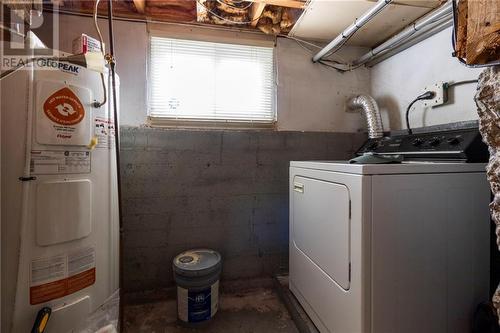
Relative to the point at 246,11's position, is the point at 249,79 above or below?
below

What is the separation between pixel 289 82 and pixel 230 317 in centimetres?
190

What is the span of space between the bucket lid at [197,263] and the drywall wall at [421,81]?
181 cm

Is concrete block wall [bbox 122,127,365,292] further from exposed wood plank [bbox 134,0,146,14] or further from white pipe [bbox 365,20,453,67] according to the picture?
exposed wood plank [bbox 134,0,146,14]

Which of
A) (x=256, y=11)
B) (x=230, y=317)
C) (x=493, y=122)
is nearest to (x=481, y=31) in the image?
(x=493, y=122)

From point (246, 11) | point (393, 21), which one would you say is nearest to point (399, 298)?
point (393, 21)

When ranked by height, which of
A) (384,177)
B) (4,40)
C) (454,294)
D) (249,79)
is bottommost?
(454,294)

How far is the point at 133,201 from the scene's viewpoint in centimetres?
185

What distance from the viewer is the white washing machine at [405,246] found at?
39.3 inches

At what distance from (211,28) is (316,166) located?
57.5 inches

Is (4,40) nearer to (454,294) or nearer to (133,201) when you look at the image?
(133,201)

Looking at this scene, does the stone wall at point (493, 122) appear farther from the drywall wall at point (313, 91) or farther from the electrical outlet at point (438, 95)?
the drywall wall at point (313, 91)

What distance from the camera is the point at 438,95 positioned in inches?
65.3

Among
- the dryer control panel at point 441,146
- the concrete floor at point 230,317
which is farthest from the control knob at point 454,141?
the concrete floor at point 230,317

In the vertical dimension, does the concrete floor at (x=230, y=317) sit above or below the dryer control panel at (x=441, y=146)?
below
